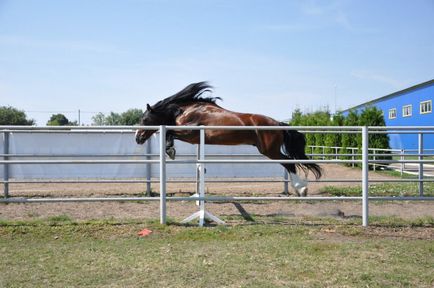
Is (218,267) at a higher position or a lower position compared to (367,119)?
lower

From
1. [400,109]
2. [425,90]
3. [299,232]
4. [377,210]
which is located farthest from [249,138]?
[400,109]

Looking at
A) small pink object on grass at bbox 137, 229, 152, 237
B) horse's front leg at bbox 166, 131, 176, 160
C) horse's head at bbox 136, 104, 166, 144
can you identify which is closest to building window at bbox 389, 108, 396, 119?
horse's head at bbox 136, 104, 166, 144

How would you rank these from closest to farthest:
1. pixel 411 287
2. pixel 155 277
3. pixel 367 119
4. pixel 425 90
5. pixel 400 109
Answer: pixel 411 287 → pixel 155 277 → pixel 367 119 → pixel 425 90 → pixel 400 109

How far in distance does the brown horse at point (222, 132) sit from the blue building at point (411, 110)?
21505mm

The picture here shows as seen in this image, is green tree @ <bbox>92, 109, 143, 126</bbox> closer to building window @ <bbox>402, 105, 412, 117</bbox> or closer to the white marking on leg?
building window @ <bbox>402, 105, 412, 117</bbox>

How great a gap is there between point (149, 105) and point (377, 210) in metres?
4.39

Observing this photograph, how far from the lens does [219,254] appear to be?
4164mm

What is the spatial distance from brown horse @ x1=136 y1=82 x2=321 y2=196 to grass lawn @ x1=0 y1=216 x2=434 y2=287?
4.40 ft

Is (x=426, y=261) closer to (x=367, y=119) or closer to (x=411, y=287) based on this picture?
(x=411, y=287)

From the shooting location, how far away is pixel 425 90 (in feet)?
98.3

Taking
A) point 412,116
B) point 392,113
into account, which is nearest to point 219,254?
point 412,116

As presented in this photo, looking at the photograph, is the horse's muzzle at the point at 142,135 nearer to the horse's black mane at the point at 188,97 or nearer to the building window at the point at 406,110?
the horse's black mane at the point at 188,97

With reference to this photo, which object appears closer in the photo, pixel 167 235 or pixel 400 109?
pixel 167 235

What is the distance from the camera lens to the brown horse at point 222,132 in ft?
22.0
